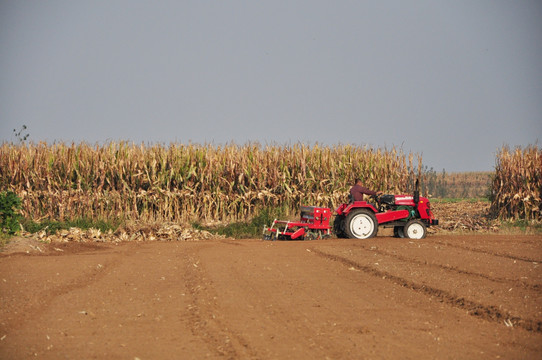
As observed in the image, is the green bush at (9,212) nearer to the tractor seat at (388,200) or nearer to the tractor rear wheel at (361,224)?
the tractor rear wheel at (361,224)

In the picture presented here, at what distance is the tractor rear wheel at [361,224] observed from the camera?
16109 mm

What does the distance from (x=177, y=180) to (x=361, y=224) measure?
7.29 m

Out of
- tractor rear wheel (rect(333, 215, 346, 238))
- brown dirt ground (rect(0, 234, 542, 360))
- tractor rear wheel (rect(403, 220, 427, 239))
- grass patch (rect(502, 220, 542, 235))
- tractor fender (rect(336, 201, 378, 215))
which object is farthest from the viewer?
grass patch (rect(502, 220, 542, 235))

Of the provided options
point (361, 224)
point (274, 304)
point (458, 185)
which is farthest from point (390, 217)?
point (458, 185)

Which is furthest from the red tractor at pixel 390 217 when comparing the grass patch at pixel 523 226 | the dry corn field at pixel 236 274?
the grass patch at pixel 523 226

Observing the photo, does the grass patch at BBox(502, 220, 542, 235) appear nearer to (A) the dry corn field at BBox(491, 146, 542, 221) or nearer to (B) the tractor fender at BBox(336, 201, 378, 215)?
(A) the dry corn field at BBox(491, 146, 542, 221)

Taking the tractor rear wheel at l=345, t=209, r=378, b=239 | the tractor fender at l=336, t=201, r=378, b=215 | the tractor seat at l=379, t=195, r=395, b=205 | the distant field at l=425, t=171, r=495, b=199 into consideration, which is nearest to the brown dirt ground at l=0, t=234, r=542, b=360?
the tractor rear wheel at l=345, t=209, r=378, b=239

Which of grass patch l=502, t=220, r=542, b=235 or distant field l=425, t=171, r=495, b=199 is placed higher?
distant field l=425, t=171, r=495, b=199

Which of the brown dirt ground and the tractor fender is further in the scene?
the tractor fender

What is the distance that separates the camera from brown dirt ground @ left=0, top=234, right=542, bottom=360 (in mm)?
6395

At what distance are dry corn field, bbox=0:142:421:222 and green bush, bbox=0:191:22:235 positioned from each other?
5353 mm

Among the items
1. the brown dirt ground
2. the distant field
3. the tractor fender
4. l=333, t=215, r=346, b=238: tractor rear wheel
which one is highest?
the distant field

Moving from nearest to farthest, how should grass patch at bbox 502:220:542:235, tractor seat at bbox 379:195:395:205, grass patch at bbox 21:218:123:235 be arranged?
tractor seat at bbox 379:195:395:205
grass patch at bbox 21:218:123:235
grass patch at bbox 502:220:542:235

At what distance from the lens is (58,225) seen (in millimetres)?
18969
